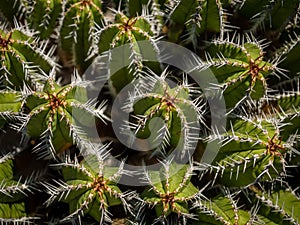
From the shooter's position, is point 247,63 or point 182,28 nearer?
point 247,63

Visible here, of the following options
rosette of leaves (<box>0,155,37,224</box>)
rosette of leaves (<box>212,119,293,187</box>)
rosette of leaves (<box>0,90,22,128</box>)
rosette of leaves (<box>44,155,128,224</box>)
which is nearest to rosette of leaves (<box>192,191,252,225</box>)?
rosette of leaves (<box>212,119,293,187</box>)

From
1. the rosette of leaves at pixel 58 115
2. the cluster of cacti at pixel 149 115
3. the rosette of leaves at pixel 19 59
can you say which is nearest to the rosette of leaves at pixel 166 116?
the cluster of cacti at pixel 149 115

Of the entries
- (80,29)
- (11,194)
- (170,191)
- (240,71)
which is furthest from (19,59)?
(240,71)

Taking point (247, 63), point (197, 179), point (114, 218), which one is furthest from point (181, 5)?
point (114, 218)

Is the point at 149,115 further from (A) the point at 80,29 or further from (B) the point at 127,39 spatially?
(A) the point at 80,29

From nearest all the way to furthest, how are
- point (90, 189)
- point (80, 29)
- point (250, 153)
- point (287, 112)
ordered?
point (90, 189)
point (250, 153)
point (80, 29)
point (287, 112)

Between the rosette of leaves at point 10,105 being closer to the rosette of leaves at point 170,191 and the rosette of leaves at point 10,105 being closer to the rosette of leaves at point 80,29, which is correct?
the rosette of leaves at point 80,29

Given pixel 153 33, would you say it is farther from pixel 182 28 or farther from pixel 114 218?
pixel 114 218
